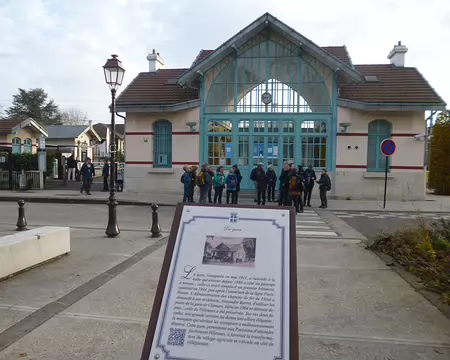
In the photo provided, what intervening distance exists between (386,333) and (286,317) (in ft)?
7.01

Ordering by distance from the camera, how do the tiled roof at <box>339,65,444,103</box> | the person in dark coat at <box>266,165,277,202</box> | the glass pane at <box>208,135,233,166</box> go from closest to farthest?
the person in dark coat at <box>266,165,277,202</box>, the tiled roof at <box>339,65,444,103</box>, the glass pane at <box>208,135,233,166</box>

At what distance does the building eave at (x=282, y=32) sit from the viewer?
57.6ft

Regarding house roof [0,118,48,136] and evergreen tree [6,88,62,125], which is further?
evergreen tree [6,88,62,125]

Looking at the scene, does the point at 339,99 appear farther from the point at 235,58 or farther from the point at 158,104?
the point at 158,104

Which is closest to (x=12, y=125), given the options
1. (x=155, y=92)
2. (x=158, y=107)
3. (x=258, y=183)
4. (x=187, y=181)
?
(x=155, y=92)

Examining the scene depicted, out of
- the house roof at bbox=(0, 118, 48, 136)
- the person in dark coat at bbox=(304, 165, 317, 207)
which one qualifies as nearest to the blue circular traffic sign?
the person in dark coat at bbox=(304, 165, 317, 207)

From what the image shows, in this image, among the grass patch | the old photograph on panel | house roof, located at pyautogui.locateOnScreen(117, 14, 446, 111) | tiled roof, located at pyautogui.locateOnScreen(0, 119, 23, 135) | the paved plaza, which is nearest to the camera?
the old photograph on panel

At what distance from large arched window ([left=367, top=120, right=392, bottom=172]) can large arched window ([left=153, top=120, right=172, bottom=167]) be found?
9.59 m

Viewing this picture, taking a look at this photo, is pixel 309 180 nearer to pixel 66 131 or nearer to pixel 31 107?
pixel 66 131

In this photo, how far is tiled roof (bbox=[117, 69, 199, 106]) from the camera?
65.0 feet

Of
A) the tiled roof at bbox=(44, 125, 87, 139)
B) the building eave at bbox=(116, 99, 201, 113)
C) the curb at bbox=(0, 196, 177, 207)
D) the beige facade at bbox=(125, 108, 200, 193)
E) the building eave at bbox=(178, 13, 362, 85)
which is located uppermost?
the building eave at bbox=(178, 13, 362, 85)

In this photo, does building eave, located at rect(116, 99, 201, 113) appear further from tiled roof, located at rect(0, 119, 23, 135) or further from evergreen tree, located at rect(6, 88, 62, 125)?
evergreen tree, located at rect(6, 88, 62, 125)

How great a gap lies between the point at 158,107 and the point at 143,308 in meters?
15.3

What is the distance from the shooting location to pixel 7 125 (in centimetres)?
3091
